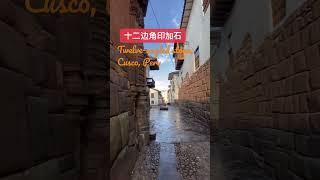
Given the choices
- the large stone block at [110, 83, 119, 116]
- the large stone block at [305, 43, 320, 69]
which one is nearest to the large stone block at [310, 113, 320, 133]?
the large stone block at [305, 43, 320, 69]

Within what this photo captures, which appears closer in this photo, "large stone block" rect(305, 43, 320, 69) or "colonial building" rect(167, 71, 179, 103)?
"large stone block" rect(305, 43, 320, 69)

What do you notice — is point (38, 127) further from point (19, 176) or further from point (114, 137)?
point (114, 137)

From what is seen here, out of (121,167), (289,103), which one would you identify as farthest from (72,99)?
(289,103)

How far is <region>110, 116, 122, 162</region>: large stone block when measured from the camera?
3.74 meters

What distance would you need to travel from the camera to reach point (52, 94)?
2127 millimetres

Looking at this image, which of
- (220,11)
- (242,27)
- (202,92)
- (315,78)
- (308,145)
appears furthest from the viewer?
(202,92)

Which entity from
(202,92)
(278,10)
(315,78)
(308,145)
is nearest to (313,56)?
(315,78)

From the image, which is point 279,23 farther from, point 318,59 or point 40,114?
point 40,114

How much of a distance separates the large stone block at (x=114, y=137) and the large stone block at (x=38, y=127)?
5.99 ft

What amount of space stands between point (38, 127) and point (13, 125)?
322 millimetres

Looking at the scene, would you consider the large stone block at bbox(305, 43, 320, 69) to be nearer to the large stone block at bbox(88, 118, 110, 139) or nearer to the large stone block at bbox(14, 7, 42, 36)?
the large stone block at bbox(88, 118, 110, 139)

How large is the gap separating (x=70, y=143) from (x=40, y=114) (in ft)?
2.58

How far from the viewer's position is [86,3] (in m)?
3.04

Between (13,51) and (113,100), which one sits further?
(113,100)
